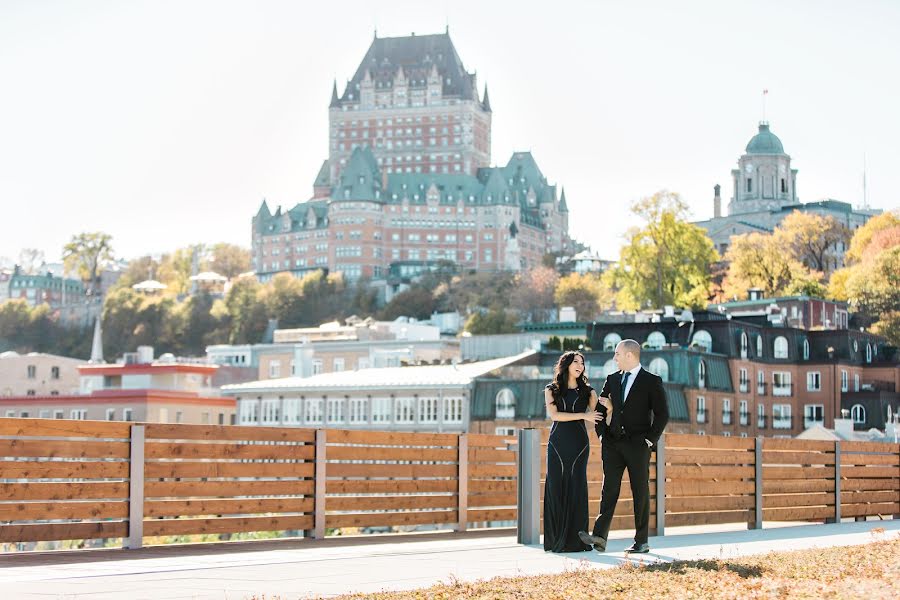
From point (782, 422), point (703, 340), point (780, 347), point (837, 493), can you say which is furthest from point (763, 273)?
point (837, 493)

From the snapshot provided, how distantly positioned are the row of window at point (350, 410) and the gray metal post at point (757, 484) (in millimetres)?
57780

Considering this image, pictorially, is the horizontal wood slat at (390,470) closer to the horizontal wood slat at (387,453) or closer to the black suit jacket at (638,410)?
the horizontal wood slat at (387,453)

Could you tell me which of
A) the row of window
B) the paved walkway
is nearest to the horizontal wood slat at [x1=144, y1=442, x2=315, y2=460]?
the paved walkway

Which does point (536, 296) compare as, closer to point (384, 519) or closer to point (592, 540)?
point (384, 519)

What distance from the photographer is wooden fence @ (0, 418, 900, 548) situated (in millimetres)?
15609

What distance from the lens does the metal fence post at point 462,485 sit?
19734 mm

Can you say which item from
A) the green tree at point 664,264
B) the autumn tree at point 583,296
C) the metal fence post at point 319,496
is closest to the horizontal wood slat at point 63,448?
the metal fence post at point 319,496

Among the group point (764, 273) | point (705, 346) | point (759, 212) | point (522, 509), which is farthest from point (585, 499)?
point (759, 212)

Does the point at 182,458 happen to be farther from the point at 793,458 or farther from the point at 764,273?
the point at 764,273

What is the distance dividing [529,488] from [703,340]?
2641 inches

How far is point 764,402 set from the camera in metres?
89.4

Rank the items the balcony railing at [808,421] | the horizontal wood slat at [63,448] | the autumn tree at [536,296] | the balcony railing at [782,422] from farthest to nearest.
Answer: the autumn tree at [536,296] < the balcony railing at [808,421] < the balcony railing at [782,422] < the horizontal wood slat at [63,448]

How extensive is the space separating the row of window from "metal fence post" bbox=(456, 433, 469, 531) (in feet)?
196

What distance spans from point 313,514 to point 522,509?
2427 millimetres
